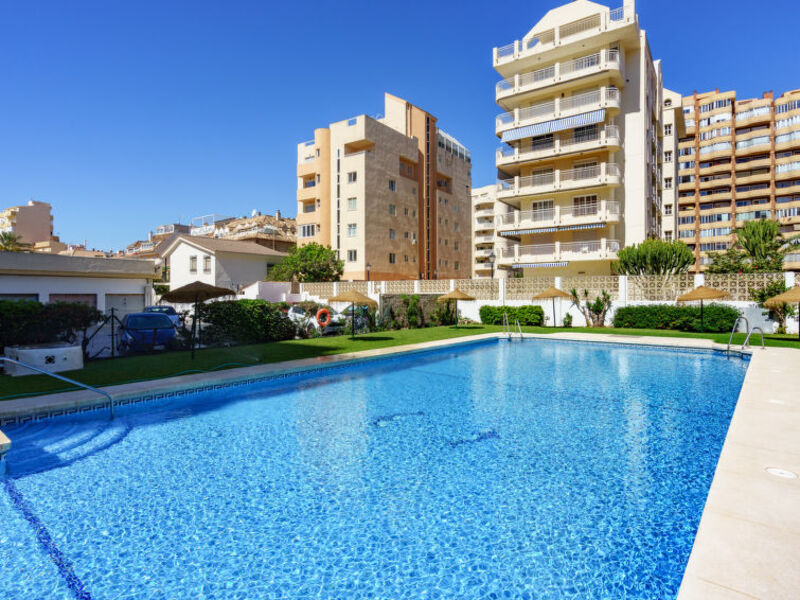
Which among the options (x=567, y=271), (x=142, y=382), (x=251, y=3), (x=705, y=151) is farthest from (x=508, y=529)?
(x=705, y=151)

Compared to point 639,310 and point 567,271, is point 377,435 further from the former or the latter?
point 567,271

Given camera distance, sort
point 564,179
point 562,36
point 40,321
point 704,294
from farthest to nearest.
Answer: point 562,36 → point 564,179 → point 704,294 → point 40,321

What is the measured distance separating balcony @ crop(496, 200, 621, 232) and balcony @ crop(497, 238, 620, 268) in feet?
4.83

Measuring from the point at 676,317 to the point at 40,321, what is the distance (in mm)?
24852

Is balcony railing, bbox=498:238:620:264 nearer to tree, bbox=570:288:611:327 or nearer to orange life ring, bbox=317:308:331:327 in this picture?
tree, bbox=570:288:611:327

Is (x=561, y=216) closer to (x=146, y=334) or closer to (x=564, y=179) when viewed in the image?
(x=564, y=179)

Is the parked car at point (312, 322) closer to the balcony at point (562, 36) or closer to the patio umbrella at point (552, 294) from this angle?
the patio umbrella at point (552, 294)

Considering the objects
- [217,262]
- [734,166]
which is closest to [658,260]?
[217,262]

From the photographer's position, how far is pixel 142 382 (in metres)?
9.66

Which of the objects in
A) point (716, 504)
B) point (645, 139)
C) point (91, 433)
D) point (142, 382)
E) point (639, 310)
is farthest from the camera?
point (645, 139)

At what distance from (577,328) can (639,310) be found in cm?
310

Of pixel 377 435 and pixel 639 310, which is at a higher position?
pixel 639 310

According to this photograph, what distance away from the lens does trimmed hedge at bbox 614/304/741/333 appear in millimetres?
19922

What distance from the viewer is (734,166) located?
196 ft
